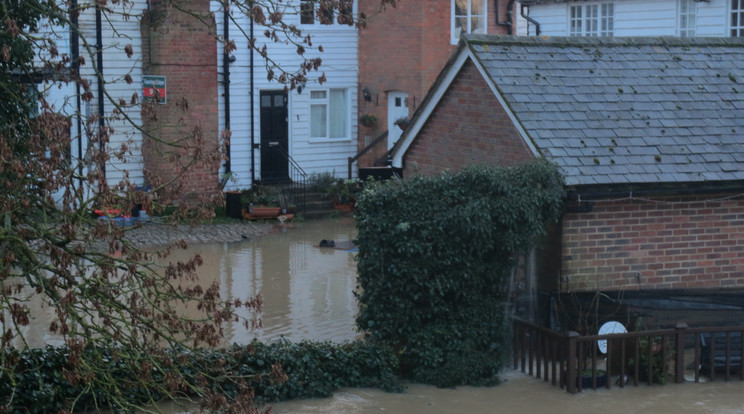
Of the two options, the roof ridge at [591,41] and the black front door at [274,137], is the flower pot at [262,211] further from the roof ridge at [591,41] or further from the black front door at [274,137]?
the roof ridge at [591,41]

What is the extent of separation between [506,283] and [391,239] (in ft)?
5.83

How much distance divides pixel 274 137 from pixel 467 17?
628 centimetres

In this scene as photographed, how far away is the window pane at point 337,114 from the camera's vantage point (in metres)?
27.4

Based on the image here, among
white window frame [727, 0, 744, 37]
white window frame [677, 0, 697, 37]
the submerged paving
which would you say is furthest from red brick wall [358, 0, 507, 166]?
white window frame [727, 0, 744, 37]

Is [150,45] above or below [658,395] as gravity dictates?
above

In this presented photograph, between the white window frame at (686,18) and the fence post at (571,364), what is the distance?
47.6ft

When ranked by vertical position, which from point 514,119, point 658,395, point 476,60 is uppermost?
point 476,60

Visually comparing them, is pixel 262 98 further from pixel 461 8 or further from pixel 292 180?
pixel 461 8

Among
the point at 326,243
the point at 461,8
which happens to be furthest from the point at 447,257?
the point at 461,8

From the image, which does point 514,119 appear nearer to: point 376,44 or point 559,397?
point 559,397

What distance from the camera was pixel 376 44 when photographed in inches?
1053

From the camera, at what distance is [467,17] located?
26.3 metres

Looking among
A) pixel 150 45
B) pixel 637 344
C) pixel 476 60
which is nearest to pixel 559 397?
pixel 637 344

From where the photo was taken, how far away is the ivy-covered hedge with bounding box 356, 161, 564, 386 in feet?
39.7
